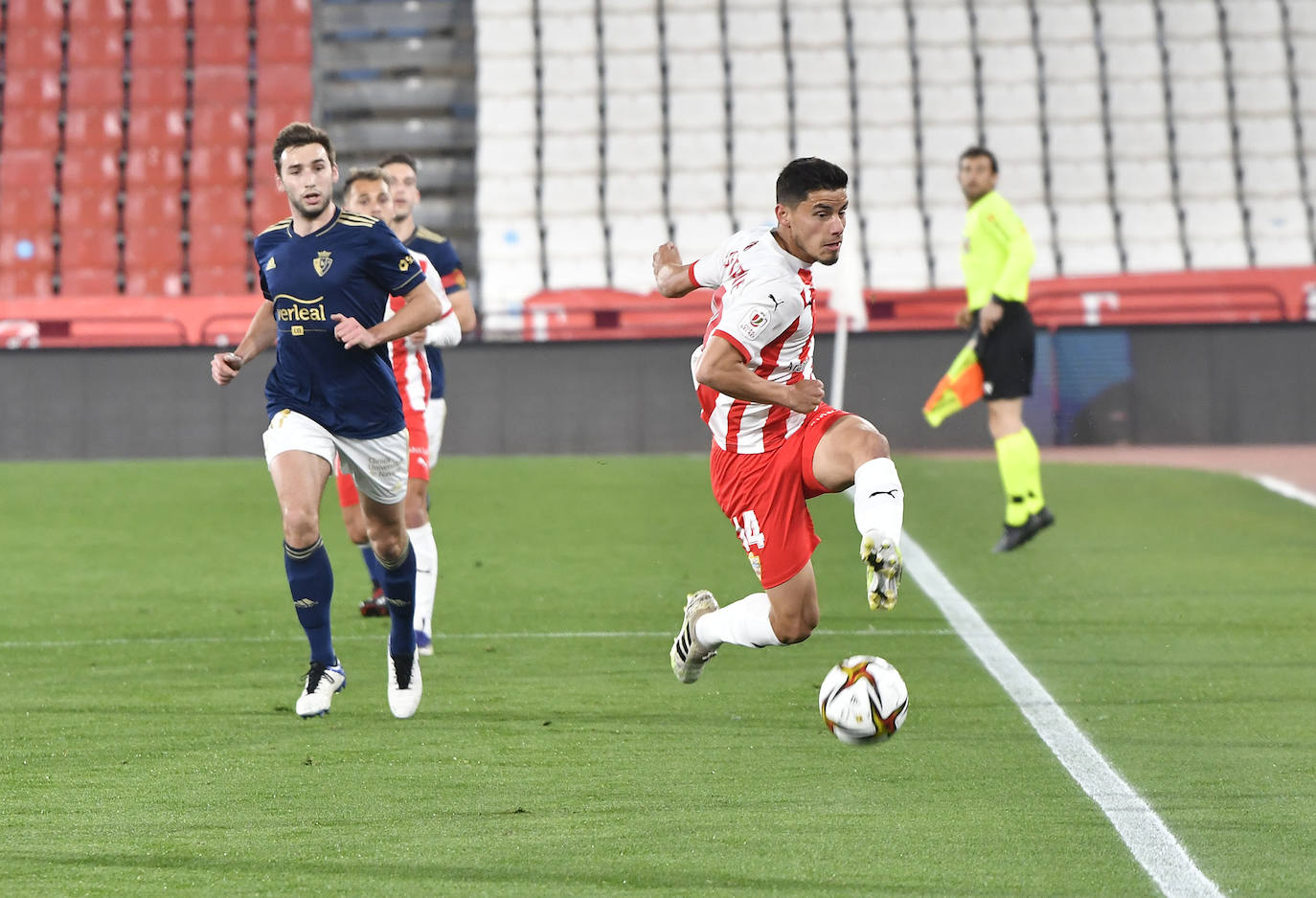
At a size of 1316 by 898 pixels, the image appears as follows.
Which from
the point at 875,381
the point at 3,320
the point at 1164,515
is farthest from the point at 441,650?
the point at 3,320

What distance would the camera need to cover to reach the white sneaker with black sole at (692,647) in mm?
6070

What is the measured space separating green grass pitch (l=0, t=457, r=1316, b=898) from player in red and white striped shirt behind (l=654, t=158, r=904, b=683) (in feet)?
1.55

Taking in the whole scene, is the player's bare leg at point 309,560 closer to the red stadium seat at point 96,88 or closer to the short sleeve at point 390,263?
the short sleeve at point 390,263

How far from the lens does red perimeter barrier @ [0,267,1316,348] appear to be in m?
21.6

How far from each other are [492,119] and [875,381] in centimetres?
875

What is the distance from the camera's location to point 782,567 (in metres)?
5.66

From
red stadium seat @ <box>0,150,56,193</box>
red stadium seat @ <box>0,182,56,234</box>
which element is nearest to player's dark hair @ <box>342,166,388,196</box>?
red stadium seat @ <box>0,182,56,234</box>

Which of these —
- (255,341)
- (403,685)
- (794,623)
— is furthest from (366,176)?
(794,623)

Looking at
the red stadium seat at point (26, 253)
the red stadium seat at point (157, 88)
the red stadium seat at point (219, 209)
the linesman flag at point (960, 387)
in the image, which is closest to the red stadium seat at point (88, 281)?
the red stadium seat at point (26, 253)

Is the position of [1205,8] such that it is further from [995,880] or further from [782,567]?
[995,880]

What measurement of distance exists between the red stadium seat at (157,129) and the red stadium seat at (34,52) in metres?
1.69

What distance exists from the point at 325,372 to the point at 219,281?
63.7 ft

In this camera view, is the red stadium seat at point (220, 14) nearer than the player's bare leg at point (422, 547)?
No

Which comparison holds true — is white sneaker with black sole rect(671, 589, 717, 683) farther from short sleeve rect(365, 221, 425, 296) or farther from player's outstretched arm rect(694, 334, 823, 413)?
short sleeve rect(365, 221, 425, 296)
